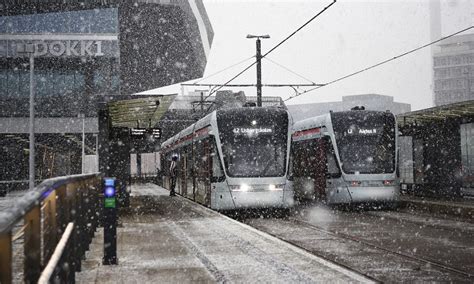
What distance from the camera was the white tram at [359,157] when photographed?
19734mm

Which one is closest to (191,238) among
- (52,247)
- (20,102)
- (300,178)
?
(52,247)

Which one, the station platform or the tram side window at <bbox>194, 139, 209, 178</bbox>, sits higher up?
the tram side window at <bbox>194, 139, 209, 178</bbox>

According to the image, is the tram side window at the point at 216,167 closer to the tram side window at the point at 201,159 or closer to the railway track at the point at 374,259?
the tram side window at the point at 201,159

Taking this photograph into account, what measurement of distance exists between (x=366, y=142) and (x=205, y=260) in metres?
12.2

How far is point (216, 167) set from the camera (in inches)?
723

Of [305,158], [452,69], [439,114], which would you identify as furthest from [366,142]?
[452,69]

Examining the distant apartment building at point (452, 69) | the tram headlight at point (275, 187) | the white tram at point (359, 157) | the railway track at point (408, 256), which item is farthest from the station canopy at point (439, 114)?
the distant apartment building at point (452, 69)

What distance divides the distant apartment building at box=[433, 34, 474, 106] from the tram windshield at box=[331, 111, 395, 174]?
446 ft

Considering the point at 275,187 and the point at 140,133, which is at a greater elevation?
the point at 140,133

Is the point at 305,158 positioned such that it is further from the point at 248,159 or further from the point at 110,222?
the point at 110,222

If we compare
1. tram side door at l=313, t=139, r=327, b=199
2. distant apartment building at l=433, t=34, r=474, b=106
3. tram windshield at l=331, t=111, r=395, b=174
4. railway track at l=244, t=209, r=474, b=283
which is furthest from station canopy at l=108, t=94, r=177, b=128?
distant apartment building at l=433, t=34, r=474, b=106

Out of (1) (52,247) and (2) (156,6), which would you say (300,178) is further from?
(2) (156,6)

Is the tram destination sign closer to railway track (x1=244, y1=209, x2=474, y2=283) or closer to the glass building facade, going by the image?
railway track (x1=244, y1=209, x2=474, y2=283)

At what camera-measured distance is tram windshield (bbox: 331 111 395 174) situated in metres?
19.9
